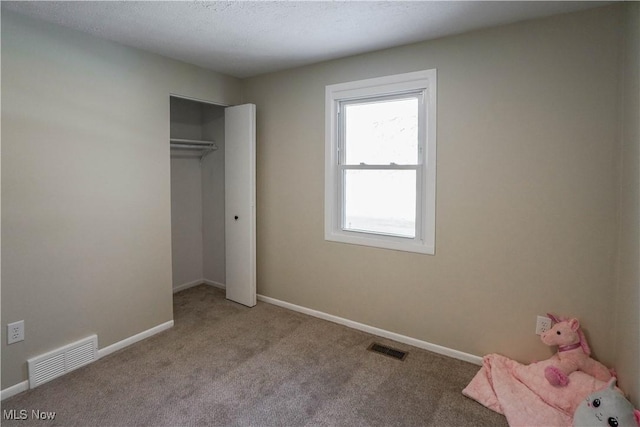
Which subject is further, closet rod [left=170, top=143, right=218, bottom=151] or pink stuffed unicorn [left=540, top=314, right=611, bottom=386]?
closet rod [left=170, top=143, right=218, bottom=151]

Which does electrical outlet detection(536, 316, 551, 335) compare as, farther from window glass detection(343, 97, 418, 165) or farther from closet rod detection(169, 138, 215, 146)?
closet rod detection(169, 138, 215, 146)

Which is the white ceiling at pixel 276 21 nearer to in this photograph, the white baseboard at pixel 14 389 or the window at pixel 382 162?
the window at pixel 382 162

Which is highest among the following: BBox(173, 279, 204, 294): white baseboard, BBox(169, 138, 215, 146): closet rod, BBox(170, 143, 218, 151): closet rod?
BBox(169, 138, 215, 146): closet rod

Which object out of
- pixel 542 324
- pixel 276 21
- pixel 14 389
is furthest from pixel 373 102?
pixel 14 389

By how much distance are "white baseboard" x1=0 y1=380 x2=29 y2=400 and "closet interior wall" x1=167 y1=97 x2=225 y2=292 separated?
190 cm

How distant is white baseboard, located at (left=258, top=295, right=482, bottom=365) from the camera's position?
265cm

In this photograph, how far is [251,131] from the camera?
3.49m

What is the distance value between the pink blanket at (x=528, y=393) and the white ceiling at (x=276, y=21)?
2.17m

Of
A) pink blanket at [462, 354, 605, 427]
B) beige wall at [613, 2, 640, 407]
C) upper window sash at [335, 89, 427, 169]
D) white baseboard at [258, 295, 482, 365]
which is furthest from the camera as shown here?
upper window sash at [335, 89, 427, 169]

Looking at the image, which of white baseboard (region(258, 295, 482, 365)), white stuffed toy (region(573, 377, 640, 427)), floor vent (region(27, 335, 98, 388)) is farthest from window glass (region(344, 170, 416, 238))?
floor vent (region(27, 335, 98, 388))

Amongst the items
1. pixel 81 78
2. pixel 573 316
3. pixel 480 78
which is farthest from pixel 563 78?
pixel 81 78

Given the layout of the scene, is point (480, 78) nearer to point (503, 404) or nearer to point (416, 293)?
point (416, 293)

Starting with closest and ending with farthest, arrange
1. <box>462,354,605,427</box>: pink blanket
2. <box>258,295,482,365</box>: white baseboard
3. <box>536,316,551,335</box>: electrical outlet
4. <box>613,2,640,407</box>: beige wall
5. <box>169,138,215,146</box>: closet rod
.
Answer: <box>613,2,640,407</box>: beige wall < <box>462,354,605,427</box>: pink blanket < <box>536,316,551,335</box>: electrical outlet < <box>258,295,482,365</box>: white baseboard < <box>169,138,215,146</box>: closet rod

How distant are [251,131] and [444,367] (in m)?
2.60
